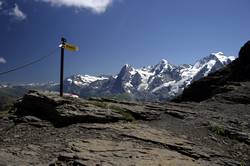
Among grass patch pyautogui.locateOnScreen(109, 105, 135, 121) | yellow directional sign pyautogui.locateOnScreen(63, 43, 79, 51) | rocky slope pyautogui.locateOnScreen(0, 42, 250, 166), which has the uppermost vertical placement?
yellow directional sign pyautogui.locateOnScreen(63, 43, 79, 51)

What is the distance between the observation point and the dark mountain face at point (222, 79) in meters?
63.7

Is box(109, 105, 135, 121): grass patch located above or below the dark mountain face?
below

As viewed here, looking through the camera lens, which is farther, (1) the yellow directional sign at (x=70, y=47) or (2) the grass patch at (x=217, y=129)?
(1) the yellow directional sign at (x=70, y=47)

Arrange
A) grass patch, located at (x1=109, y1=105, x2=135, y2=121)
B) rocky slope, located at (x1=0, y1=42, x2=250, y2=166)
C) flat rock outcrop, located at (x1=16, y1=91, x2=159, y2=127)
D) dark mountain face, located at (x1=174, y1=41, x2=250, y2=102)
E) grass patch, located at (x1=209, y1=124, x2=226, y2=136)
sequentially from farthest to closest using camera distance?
1. dark mountain face, located at (x1=174, y1=41, x2=250, y2=102)
2. grass patch, located at (x1=109, y1=105, x2=135, y2=121)
3. grass patch, located at (x1=209, y1=124, x2=226, y2=136)
4. flat rock outcrop, located at (x1=16, y1=91, x2=159, y2=127)
5. rocky slope, located at (x1=0, y1=42, x2=250, y2=166)

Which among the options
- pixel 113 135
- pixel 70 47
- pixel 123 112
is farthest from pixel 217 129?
pixel 70 47

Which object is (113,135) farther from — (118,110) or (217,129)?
(217,129)

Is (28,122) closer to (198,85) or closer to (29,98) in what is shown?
(29,98)

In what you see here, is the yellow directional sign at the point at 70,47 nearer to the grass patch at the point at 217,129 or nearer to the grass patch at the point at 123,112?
the grass patch at the point at 123,112

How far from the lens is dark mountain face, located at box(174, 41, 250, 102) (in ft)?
209

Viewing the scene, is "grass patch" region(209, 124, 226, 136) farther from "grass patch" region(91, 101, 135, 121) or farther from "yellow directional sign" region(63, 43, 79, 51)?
"yellow directional sign" region(63, 43, 79, 51)

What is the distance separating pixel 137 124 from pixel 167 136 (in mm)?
2829

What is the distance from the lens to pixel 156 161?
52.2 feet

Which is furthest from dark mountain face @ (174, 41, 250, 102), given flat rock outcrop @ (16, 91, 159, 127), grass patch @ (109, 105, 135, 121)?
grass patch @ (109, 105, 135, 121)

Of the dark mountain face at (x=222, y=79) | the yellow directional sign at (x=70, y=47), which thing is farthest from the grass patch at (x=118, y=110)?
the dark mountain face at (x=222, y=79)
